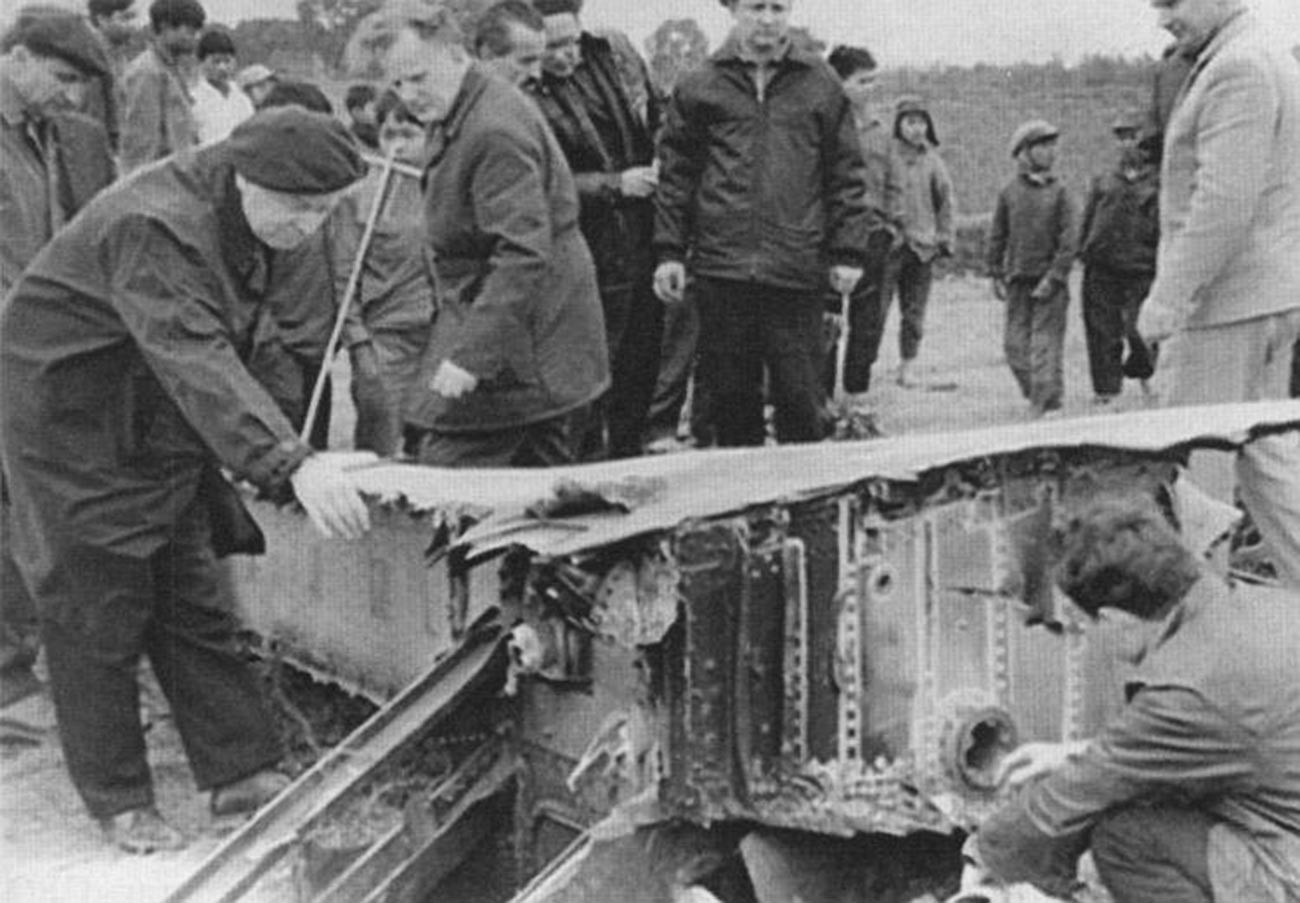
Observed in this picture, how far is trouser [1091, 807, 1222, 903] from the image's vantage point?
384 centimetres

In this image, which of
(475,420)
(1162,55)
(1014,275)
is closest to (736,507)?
(475,420)

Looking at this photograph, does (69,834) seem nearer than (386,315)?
Yes

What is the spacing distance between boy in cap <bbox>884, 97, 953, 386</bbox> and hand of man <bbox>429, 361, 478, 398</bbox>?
485cm

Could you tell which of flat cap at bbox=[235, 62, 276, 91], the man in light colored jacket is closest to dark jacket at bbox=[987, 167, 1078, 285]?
the man in light colored jacket

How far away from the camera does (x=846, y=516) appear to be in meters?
4.31

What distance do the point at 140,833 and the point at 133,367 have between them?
104cm

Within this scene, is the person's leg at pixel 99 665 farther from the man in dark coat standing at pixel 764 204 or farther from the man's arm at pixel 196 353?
the man in dark coat standing at pixel 764 204

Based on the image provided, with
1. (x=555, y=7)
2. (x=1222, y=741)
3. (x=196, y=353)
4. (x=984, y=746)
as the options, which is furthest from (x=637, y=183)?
(x=1222, y=741)

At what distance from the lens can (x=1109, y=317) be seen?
359 inches

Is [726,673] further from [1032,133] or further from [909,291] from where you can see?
[909,291]

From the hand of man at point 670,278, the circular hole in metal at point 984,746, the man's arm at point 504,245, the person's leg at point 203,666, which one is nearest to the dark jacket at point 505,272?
the man's arm at point 504,245

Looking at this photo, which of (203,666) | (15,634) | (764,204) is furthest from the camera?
(764,204)

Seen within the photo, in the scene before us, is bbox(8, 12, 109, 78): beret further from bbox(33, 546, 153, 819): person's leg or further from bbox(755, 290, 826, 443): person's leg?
bbox(755, 290, 826, 443): person's leg

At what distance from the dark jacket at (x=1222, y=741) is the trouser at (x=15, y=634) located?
3.10 metres
